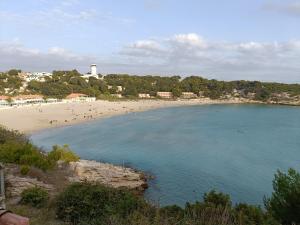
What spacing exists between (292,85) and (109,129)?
117 m

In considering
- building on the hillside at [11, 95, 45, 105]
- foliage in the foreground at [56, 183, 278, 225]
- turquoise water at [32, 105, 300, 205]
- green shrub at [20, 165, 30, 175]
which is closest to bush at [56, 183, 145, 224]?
foliage in the foreground at [56, 183, 278, 225]

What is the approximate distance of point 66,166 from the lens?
88.5 feet

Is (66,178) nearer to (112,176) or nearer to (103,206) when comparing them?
(112,176)

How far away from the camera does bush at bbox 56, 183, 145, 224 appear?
10.4 metres

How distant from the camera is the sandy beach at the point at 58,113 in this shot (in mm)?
67562

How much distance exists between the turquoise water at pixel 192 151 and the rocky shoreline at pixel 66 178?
1521mm

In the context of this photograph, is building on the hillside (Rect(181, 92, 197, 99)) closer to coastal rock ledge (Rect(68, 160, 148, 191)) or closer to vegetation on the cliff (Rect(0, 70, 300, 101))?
vegetation on the cliff (Rect(0, 70, 300, 101))

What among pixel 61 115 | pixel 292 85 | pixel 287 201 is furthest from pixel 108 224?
pixel 292 85

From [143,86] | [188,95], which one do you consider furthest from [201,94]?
[143,86]

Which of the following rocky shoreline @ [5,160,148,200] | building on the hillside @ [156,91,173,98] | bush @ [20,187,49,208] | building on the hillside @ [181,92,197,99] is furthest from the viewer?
building on the hillside @ [181,92,197,99]

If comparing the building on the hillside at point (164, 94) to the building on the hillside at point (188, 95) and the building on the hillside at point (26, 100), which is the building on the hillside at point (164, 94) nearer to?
the building on the hillside at point (188, 95)

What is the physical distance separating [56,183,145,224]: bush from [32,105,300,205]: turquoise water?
506 inches

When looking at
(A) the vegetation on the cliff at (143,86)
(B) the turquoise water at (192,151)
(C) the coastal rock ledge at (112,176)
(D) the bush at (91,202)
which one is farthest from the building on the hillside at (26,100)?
(D) the bush at (91,202)

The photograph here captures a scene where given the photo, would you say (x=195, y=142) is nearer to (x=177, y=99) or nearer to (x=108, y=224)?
(x=108, y=224)
